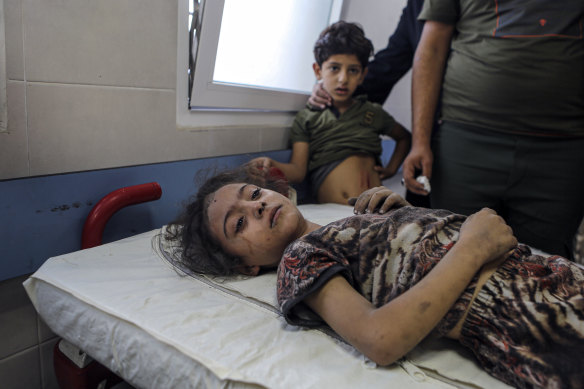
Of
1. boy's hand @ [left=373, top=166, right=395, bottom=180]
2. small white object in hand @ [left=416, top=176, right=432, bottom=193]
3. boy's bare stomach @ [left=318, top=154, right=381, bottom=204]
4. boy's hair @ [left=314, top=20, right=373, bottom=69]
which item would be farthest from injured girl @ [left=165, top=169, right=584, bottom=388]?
boy's hair @ [left=314, top=20, right=373, bottom=69]

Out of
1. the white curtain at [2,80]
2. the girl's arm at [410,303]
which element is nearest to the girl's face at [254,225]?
the girl's arm at [410,303]

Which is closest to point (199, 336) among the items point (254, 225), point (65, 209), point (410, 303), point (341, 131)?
point (254, 225)

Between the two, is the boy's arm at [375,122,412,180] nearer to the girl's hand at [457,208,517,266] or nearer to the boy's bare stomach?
the boy's bare stomach

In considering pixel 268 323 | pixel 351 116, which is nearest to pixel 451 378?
pixel 268 323

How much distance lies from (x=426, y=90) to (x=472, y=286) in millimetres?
1082

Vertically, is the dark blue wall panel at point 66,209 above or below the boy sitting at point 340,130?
below

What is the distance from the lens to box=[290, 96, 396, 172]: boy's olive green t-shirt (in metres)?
2.03

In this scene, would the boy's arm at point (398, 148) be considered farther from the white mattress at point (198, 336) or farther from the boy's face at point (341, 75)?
the white mattress at point (198, 336)

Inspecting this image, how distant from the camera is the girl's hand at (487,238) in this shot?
0.84m

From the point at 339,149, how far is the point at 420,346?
130 centimetres

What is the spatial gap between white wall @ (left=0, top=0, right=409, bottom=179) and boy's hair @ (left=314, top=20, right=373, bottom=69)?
809 mm

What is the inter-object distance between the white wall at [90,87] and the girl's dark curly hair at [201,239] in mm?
309

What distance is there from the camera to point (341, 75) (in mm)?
1995

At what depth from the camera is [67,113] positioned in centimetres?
123
